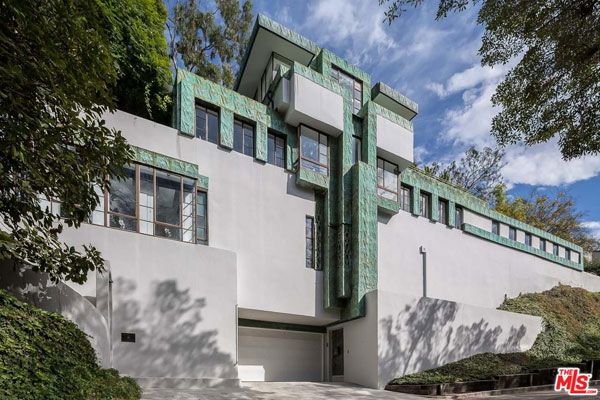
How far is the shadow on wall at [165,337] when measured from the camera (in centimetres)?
1002

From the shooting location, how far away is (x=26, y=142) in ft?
17.1

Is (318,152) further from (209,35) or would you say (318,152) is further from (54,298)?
(209,35)

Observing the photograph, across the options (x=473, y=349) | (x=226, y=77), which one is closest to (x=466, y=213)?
(x=473, y=349)

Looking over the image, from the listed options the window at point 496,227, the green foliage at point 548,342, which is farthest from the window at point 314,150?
the window at point 496,227

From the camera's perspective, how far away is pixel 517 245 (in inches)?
925

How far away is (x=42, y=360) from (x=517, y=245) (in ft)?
79.3

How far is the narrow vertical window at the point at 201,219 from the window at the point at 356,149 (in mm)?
6222

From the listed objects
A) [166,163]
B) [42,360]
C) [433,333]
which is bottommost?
[433,333]

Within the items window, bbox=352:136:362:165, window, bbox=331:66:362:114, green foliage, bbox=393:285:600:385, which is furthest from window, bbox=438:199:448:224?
window, bbox=331:66:362:114

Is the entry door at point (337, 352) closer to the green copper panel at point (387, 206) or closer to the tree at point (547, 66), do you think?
the green copper panel at point (387, 206)

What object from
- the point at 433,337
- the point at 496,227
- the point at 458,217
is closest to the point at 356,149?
the point at 433,337

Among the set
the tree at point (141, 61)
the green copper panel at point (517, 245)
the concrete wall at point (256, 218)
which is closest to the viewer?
the concrete wall at point (256, 218)

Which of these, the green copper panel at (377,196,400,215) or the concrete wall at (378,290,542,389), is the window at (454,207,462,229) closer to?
the concrete wall at (378,290,542,389)

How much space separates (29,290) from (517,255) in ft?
78.3
